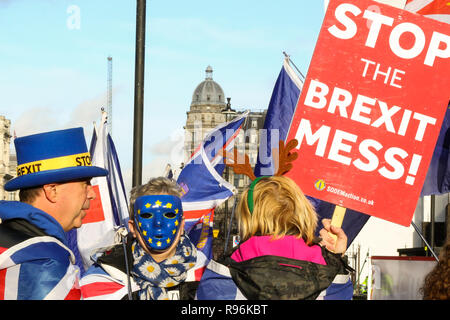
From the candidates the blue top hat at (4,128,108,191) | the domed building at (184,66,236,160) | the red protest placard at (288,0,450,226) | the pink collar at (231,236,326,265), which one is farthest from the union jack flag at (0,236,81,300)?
the domed building at (184,66,236,160)

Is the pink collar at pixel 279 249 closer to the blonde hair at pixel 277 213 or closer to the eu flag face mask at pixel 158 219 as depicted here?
the blonde hair at pixel 277 213

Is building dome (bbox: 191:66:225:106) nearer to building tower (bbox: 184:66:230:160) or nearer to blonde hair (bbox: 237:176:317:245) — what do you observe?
building tower (bbox: 184:66:230:160)

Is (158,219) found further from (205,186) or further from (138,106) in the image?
(205,186)

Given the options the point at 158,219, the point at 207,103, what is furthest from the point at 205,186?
the point at 207,103

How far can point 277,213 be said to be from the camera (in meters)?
4.19

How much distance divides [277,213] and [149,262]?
3.74 feet

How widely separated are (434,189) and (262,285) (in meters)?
5.42

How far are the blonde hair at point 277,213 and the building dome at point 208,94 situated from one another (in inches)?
4605

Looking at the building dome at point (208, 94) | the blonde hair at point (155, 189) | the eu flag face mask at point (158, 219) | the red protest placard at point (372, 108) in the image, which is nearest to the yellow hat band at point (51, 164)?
the eu flag face mask at point (158, 219)

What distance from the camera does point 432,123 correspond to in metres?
7.27

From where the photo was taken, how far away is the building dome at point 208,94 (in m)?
122
